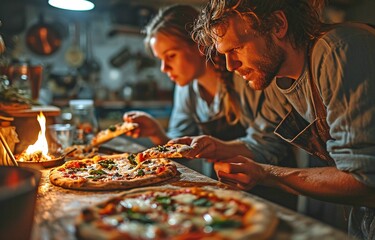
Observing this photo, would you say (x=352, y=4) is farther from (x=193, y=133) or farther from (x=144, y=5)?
(x=193, y=133)

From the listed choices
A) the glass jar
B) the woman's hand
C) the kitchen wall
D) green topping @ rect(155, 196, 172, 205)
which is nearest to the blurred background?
the kitchen wall

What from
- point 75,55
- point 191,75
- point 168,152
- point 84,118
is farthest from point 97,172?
point 75,55

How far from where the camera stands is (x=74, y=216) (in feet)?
5.03

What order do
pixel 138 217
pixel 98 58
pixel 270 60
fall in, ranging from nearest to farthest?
pixel 138 217 < pixel 270 60 < pixel 98 58

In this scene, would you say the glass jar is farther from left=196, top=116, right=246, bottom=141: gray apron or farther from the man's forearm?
the man's forearm

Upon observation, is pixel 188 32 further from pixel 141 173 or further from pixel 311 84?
pixel 141 173

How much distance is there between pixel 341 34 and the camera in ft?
6.16

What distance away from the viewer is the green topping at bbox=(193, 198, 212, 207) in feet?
5.14

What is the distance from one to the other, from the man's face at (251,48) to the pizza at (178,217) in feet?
2.84

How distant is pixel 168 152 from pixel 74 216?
0.81m

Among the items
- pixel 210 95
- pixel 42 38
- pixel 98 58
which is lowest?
pixel 210 95

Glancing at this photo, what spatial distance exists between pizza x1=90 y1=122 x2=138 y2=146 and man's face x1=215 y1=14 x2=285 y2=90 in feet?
4.12

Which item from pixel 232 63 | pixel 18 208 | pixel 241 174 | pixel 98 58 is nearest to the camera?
pixel 18 208

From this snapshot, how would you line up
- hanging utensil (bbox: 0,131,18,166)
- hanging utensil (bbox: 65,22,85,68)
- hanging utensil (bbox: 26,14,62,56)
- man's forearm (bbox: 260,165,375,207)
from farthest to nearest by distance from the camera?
1. hanging utensil (bbox: 65,22,85,68)
2. hanging utensil (bbox: 26,14,62,56)
3. hanging utensil (bbox: 0,131,18,166)
4. man's forearm (bbox: 260,165,375,207)
